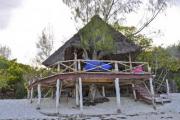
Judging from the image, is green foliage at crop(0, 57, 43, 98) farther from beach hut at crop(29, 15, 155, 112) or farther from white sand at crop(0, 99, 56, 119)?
white sand at crop(0, 99, 56, 119)

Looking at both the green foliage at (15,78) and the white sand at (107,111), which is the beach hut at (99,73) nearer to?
the white sand at (107,111)

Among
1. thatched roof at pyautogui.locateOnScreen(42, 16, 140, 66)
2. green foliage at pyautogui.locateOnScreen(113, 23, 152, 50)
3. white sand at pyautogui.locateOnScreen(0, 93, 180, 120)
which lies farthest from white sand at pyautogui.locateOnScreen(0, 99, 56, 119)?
green foliage at pyautogui.locateOnScreen(113, 23, 152, 50)

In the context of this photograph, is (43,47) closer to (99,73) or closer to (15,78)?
(15,78)

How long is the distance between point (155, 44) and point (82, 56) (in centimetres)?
1096

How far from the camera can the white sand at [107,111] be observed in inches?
597

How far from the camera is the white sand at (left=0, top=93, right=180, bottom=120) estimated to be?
49.8ft

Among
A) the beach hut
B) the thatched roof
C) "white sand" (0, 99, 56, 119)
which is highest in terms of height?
the thatched roof

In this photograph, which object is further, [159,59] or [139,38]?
[159,59]

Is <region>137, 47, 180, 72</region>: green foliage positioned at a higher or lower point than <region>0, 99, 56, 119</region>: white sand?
higher

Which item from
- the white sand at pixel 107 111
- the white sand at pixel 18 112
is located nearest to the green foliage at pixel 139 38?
the white sand at pixel 107 111

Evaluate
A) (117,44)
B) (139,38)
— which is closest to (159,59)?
(139,38)

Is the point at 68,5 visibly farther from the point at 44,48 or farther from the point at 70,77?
the point at 44,48

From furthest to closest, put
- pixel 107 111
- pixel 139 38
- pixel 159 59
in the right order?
1. pixel 159 59
2. pixel 139 38
3. pixel 107 111

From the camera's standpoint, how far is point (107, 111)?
17.0 m
